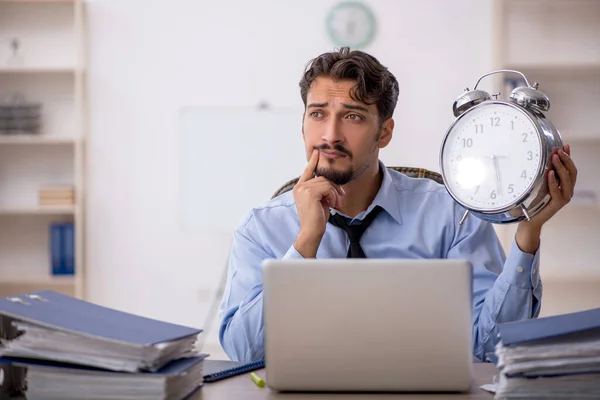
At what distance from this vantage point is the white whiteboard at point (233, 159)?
4.63 m

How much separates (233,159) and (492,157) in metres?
3.17

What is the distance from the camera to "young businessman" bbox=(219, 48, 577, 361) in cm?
193

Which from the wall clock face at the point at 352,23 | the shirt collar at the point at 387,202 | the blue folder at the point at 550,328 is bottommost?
the blue folder at the point at 550,328

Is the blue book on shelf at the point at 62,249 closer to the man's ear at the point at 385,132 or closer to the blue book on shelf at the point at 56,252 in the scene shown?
the blue book on shelf at the point at 56,252

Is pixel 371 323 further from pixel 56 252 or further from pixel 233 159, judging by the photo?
pixel 56 252

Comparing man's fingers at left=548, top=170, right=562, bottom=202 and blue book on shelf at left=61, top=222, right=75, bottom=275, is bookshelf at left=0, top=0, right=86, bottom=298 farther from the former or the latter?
man's fingers at left=548, top=170, right=562, bottom=202

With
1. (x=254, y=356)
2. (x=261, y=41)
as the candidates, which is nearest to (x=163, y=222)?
(x=261, y=41)

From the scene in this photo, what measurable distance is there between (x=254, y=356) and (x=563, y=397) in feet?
2.60

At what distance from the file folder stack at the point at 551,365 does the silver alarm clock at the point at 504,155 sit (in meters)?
0.41

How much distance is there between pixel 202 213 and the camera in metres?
4.69

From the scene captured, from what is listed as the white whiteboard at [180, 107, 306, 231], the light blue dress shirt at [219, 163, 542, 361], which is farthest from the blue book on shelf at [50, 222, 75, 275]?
the light blue dress shirt at [219, 163, 542, 361]

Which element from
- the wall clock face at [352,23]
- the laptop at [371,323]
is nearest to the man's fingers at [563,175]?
the laptop at [371,323]

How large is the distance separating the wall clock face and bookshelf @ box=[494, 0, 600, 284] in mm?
702

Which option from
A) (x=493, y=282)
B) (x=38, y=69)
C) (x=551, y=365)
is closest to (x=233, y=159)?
(x=38, y=69)
